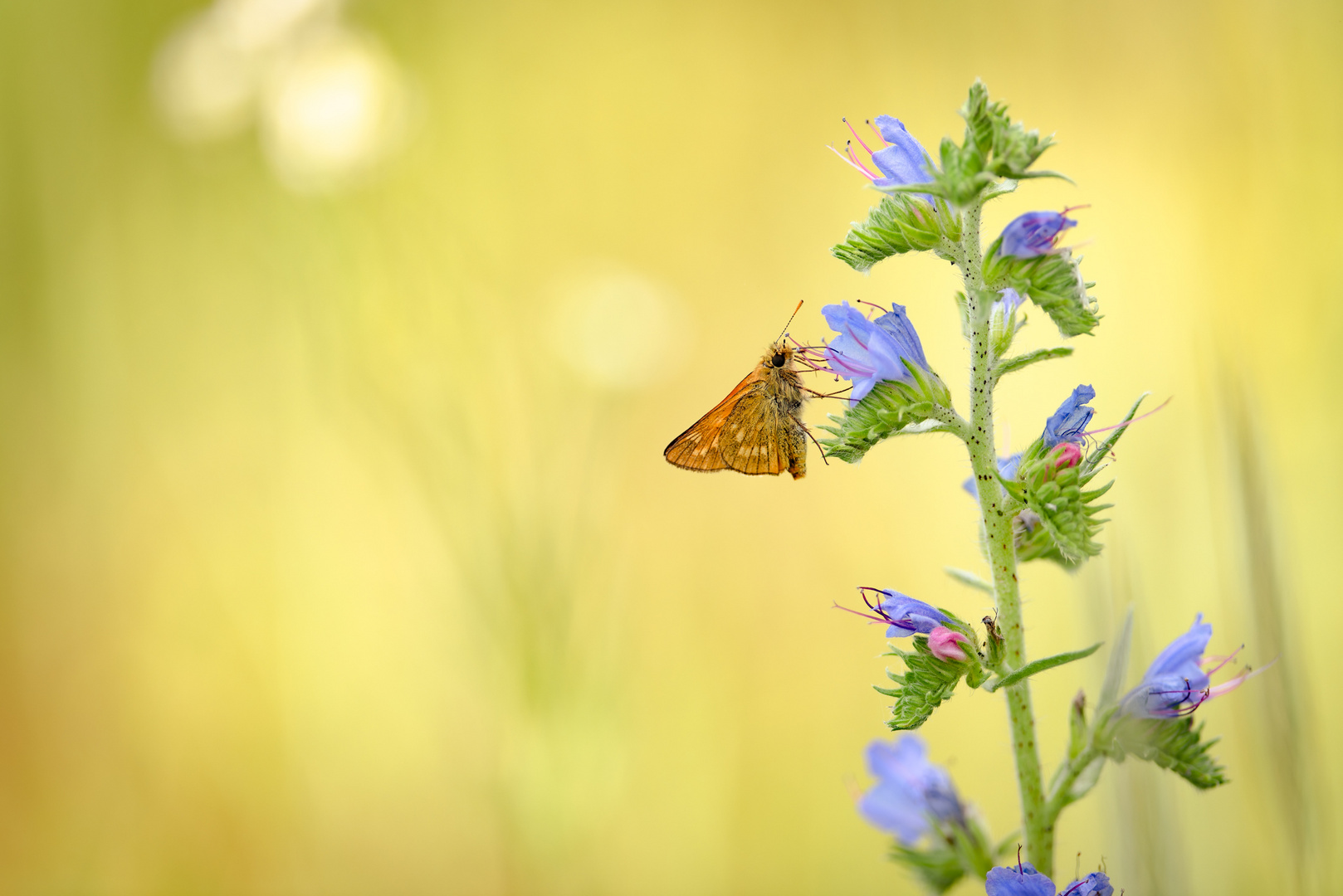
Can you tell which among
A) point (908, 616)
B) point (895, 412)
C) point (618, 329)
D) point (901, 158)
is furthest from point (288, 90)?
point (908, 616)

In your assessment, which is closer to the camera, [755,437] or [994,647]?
[994,647]

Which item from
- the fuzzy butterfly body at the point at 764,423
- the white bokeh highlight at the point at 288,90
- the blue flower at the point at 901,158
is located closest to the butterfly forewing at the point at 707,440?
the fuzzy butterfly body at the point at 764,423

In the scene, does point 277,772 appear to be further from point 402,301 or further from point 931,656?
point 931,656

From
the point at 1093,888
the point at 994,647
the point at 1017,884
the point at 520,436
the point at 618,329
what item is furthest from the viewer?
the point at 618,329

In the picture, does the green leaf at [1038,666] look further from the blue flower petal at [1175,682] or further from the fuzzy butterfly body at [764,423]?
the fuzzy butterfly body at [764,423]

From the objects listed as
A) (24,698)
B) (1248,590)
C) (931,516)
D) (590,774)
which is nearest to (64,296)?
(24,698)

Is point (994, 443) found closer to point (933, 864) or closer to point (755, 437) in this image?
point (933, 864)
